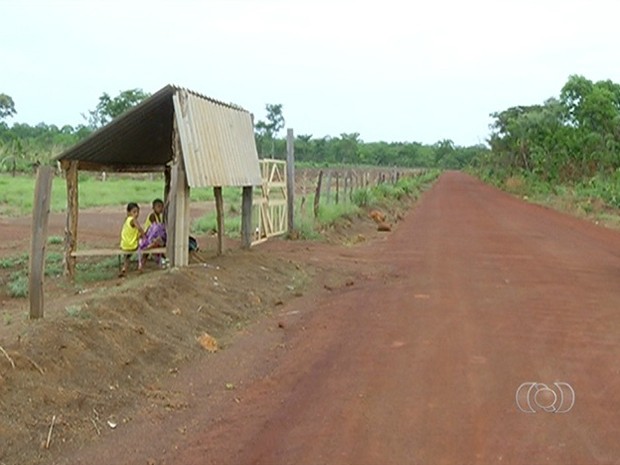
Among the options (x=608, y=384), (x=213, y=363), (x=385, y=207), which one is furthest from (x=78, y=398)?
(x=385, y=207)

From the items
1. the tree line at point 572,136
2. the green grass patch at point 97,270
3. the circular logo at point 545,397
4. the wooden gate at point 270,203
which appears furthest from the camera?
the tree line at point 572,136

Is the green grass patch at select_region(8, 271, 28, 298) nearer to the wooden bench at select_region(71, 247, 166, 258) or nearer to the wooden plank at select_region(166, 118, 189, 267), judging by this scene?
the wooden bench at select_region(71, 247, 166, 258)

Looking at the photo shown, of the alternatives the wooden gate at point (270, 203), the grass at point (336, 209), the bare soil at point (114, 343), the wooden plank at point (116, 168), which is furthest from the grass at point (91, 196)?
the bare soil at point (114, 343)

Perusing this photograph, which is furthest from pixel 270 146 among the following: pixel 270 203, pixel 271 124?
pixel 270 203

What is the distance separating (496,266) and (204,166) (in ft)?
18.3

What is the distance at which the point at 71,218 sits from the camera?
1315cm

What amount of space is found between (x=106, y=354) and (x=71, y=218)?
6.38 m

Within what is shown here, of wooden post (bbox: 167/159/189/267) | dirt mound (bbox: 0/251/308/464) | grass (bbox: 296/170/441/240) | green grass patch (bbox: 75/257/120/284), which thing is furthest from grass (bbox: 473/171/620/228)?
dirt mound (bbox: 0/251/308/464)

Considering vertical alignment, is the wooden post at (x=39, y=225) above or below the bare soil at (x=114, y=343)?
above

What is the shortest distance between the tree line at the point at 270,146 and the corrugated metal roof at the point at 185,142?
36.6 inches

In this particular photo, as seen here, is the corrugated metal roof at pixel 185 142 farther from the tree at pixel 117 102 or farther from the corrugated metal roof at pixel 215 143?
the tree at pixel 117 102

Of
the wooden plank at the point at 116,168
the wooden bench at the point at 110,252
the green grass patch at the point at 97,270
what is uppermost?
the wooden plank at the point at 116,168

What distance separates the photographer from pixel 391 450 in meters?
5.31

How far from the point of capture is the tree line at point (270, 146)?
53.8 metres
